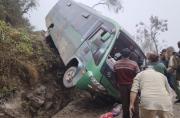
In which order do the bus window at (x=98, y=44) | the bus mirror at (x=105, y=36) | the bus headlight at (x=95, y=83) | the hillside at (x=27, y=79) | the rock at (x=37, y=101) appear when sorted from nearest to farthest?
the bus headlight at (x=95, y=83) → the bus window at (x=98, y=44) → the bus mirror at (x=105, y=36) → the hillside at (x=27, y=79) → the rock at (x=37, y=101)

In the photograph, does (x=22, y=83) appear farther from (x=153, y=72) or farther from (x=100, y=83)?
(x=153, y=72)

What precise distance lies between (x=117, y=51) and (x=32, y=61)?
151 inches

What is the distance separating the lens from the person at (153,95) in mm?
7141

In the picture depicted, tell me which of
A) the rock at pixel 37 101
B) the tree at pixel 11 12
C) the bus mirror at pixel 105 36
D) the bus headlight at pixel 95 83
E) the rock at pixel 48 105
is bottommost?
the tree at pixel 11 12

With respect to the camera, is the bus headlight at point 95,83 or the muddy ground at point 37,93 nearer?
the bus headlight at point 95,83

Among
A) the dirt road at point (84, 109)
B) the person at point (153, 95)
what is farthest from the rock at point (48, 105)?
the person at point (153, 95)

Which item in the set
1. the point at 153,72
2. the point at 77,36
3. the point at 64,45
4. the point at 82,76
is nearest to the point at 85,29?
the point at 77,36

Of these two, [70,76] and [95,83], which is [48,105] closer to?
[70,76]

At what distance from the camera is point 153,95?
720 cm

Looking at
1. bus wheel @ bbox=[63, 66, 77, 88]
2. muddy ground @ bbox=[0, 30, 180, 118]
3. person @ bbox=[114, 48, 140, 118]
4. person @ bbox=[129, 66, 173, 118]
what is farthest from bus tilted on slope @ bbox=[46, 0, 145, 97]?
person @ bbox=[129, 66, 173, 118]

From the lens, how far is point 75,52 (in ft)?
41.2

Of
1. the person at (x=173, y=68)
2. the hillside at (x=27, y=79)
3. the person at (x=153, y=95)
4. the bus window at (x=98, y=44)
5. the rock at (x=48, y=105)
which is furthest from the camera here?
the rock at (x=48, y=105)

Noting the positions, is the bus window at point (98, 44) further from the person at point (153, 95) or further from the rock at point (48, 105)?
the person at point (153, 95)

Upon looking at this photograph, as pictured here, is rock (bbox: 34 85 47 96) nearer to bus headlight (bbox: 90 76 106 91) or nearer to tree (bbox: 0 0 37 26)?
bus headlight (bbox: 90 76 106 91)
